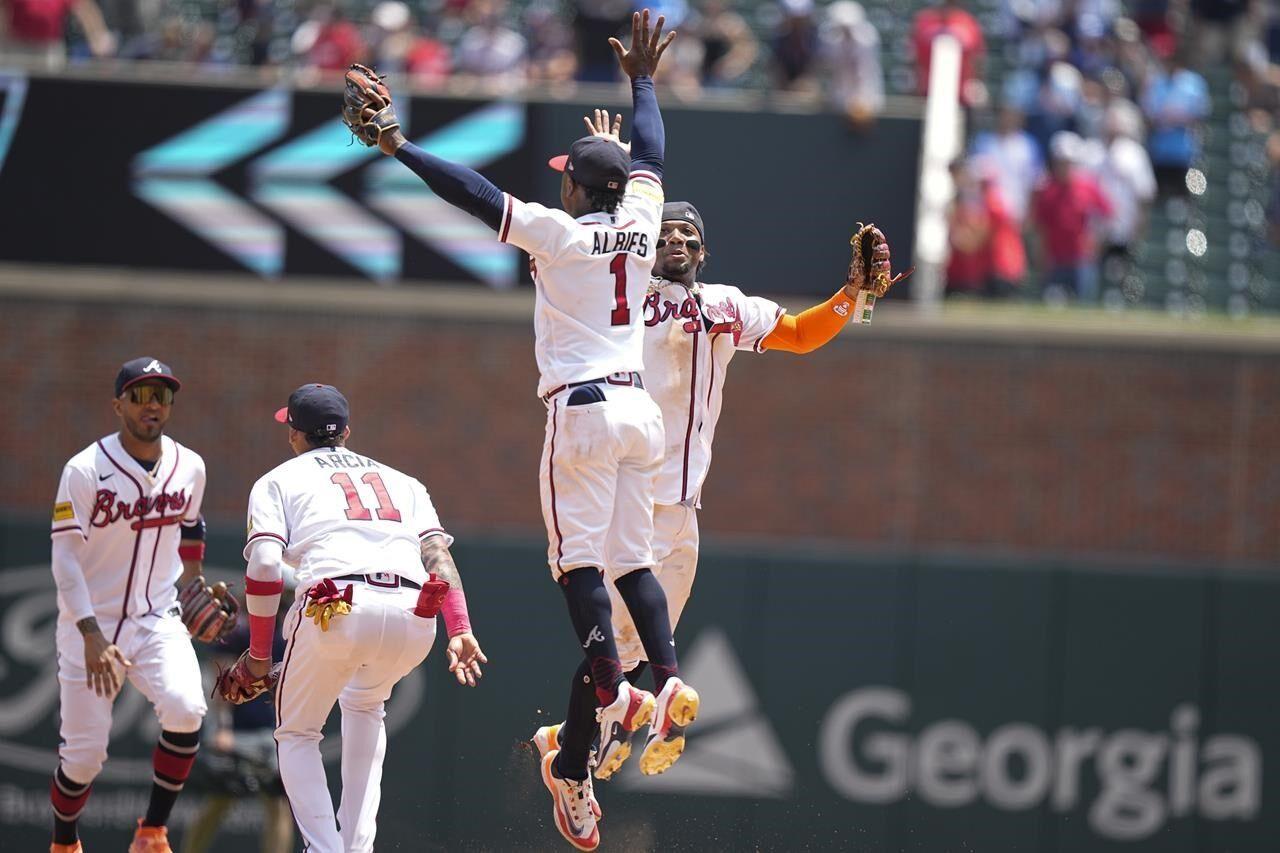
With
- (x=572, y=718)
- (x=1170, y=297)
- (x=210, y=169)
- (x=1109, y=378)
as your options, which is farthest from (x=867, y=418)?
(x=572, y=718)

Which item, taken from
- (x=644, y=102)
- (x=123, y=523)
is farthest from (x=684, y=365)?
(x=123, y=523)

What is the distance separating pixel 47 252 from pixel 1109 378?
9390mm

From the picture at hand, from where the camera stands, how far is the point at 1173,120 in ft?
57.9

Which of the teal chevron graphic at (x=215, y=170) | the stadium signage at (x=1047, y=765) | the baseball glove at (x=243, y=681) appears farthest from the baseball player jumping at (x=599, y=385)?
the teal chevron graphic at (x=215, y=170)

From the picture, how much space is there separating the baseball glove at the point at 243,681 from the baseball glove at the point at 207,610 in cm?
109

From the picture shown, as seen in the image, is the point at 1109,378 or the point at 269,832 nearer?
the point at 269,832

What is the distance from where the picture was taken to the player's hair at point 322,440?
827 centimetres

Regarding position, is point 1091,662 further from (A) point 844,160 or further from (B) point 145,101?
(B) point 145,101

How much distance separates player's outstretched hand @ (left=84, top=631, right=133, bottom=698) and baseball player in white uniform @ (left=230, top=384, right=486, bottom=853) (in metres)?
1.16

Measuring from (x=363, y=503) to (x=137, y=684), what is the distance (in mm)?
2122

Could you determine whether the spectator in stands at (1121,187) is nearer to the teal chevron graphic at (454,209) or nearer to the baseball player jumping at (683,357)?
the teal chevron graphic at (454,209)

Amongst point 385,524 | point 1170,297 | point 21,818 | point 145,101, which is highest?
point 145,101

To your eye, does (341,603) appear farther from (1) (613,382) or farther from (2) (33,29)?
(2) (33,29)

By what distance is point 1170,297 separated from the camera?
56.9ft
